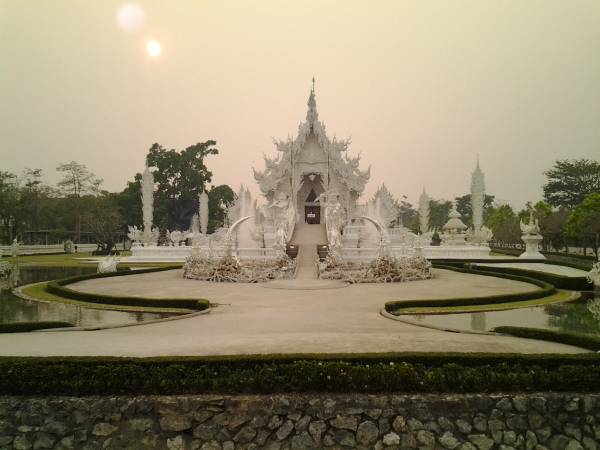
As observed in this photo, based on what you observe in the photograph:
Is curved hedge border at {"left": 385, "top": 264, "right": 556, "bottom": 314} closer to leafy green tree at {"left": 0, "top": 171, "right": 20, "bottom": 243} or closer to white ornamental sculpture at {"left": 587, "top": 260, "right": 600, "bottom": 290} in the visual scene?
white ornamental sculpture at {"left": 587, "top": 260, "right": 600, "bottom": 290}

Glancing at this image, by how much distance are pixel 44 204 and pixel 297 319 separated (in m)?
44.9

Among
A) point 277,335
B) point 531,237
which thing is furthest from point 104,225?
point 277,335

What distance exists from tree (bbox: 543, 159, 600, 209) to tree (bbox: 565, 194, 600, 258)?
19.4 metres

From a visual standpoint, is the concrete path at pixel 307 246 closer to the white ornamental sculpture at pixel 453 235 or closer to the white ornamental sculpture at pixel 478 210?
the white ornamental sculpture at pixel 453 235

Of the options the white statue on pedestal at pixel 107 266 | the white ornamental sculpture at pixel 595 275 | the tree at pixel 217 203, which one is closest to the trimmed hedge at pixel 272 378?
the white ornamental sculpture at pixel 595 275

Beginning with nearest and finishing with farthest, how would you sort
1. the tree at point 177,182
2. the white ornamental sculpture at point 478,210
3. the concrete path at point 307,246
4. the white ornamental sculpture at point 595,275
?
1. the white ornamental sculpture at point 595,275
2. the concrete path at point 307,246
3. the white ornamental sculpture at point 478,210
4. the tree at point 177,182

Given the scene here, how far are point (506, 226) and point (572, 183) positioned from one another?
8.62 meters

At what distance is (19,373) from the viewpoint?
630cm

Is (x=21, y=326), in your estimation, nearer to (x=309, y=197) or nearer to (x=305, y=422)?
(x=305, y=422)

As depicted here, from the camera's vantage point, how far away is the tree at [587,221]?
3077 cm

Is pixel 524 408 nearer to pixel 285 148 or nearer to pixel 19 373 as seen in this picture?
pixel 19 373

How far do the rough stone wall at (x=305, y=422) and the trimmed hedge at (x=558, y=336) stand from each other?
1589 mm

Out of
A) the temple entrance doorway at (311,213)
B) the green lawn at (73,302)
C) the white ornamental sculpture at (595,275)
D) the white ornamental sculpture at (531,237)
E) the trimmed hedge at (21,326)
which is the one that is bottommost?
the green lawn at (73,302)

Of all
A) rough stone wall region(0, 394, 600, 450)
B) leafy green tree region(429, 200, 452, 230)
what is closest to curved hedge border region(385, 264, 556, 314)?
rough stone wall region(0, 394, 600, 450)
